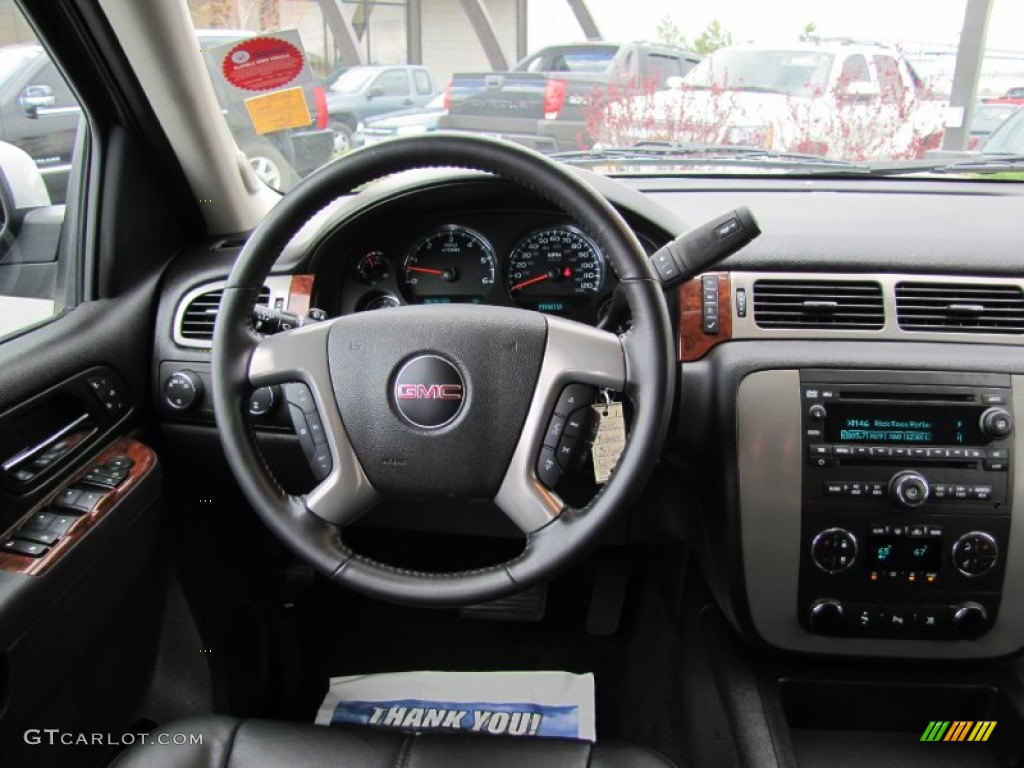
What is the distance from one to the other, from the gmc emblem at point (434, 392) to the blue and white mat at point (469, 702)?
96cm

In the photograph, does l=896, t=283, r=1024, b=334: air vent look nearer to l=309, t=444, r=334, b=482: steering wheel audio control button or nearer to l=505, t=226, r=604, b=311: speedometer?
l=505, t=226, r=604, b=311: speedometer

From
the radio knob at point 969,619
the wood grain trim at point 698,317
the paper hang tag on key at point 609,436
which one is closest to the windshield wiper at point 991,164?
the wood grain trim at point 698,317

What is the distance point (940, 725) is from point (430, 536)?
1233mm

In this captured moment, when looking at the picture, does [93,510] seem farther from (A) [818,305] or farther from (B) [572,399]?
(A) [818,305]

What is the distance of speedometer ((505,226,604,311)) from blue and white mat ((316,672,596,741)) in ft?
3.05

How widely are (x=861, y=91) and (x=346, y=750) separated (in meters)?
1.69

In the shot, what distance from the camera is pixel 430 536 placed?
2.26m

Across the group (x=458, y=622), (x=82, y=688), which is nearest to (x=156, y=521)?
(x=82, y=688)

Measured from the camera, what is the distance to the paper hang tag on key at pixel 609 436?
51.8 inches

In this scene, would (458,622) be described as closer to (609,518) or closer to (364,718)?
(364,718)

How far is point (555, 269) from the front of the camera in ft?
5.75

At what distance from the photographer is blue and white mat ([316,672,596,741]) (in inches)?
75.9

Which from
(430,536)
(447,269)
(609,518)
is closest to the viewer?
(609,518)

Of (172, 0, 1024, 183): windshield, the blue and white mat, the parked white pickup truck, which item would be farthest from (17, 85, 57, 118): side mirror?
the blue and white mat
